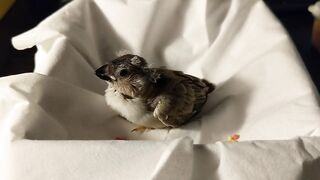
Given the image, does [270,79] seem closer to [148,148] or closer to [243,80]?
[243,80]

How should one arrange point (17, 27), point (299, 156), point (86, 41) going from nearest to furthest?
point (299, 156) → point (86, 41) → point (17, 27)

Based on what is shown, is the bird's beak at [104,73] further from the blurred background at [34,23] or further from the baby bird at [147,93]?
the blurred background at [34,23]

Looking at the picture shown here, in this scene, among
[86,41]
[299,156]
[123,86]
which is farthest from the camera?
[86,41]

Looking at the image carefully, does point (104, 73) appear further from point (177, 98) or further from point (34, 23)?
point (34, 23)

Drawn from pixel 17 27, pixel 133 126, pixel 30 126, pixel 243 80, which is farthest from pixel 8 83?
pixel 17 27

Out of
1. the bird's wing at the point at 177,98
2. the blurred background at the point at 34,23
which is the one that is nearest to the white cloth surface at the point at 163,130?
the bird's wing at the point at 177,98

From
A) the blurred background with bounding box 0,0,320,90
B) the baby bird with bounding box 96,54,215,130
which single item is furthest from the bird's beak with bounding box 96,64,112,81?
the blurred background with bounding box 0,0,320,90

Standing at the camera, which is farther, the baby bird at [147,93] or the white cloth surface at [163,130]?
the baby bird at [147,93]
